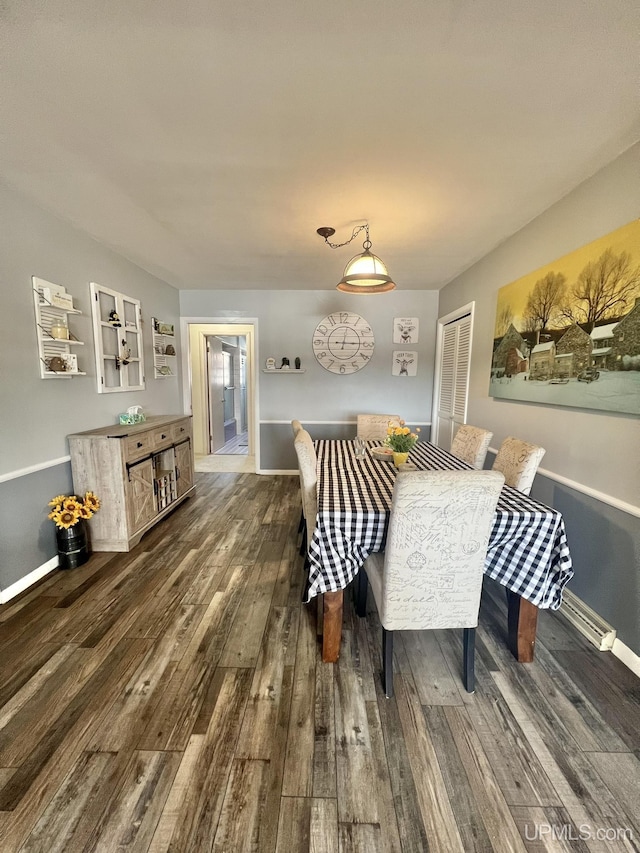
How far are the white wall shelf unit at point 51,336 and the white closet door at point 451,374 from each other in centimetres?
344

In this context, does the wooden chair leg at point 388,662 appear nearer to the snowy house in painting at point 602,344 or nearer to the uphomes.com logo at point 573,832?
the uphomes.com logo at point 573,832

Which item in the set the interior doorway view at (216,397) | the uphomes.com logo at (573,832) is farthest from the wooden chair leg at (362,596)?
the interior doorway view at (216,397)

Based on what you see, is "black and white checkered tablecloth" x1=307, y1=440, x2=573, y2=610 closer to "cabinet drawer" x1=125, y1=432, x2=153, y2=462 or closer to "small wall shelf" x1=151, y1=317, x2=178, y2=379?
"cabinet drawer" x1=125, y1=432, x2=153, y2=462

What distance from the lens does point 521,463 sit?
6.17 feet

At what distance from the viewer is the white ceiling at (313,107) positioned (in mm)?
1066

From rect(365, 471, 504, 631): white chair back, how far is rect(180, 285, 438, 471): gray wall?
319 centimetres

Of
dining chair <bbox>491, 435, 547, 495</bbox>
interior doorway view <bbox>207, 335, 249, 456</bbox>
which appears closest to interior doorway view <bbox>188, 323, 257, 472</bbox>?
interior doorway view <bbox>207, 335, 249, 456</bbox>

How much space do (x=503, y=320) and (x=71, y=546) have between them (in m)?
3.70

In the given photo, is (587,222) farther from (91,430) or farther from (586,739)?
(91,430)

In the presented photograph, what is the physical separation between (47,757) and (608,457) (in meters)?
Answer: 2.72

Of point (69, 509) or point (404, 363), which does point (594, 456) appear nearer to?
point (404, 363)

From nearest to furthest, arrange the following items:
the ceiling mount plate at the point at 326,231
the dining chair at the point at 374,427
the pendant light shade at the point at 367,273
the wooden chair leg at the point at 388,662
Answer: the wooden chair leg at the point at 388,662
the pendant light shade at the point at 367,273
the ceiling mount plate at the point at 326,231
the dining chair at the point at 374,427

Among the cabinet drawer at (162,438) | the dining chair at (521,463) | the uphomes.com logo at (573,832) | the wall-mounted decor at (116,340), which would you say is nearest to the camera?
the uphomes.com logo at (573,832)

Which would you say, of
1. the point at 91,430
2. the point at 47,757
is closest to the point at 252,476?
the point at 91,430
